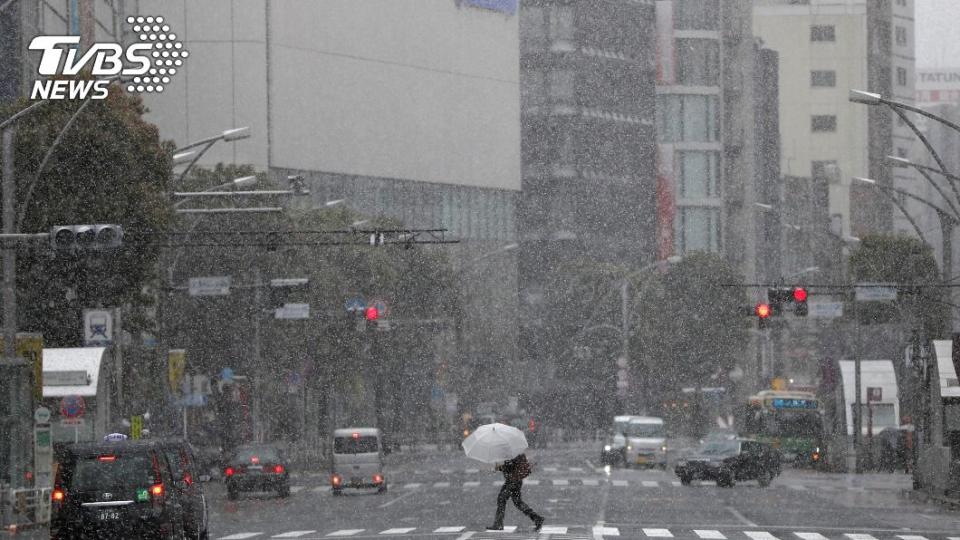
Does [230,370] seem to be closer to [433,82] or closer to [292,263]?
[292,263]

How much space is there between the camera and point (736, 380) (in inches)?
4719

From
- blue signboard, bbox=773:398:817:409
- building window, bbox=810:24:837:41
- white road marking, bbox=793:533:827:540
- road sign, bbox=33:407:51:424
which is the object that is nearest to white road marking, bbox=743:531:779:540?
white road marking, bbox=793:533:827:540

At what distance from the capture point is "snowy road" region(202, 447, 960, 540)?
32656 millimetres

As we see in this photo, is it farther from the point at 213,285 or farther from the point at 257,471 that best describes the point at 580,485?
the point at 213,285

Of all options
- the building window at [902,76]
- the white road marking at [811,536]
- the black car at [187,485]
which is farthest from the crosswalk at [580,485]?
the building window at [902,76]

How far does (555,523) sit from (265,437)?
46264 millimetres

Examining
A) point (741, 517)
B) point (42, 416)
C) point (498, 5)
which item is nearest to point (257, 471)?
point (42, 416)

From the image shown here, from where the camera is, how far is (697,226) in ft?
448

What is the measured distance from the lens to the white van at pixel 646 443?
71.7 metres

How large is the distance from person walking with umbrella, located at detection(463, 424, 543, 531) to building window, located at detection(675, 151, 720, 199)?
10654 cm

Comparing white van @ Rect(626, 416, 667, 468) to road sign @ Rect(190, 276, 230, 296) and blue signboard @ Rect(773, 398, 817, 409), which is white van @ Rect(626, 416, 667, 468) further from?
road sign @ Rect(190, 276, 230, 296)

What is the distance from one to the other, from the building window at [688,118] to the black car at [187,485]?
111613 millimetres

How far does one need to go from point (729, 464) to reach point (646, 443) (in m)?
16.3

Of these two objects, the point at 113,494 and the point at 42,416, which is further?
the point at 42,416
